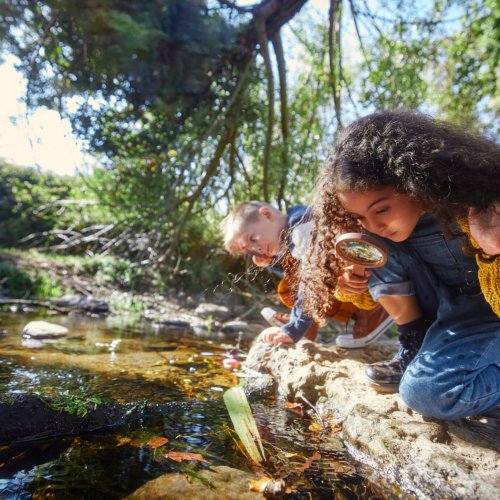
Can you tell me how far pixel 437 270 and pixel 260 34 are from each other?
12.5 feet

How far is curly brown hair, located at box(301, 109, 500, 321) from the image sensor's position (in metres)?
1.28

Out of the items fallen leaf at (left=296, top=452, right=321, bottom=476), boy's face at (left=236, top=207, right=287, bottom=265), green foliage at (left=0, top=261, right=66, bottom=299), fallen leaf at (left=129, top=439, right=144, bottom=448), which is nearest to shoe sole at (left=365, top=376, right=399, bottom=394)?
fallen leaf at (left=296, top=452, right=321, bottom=476)

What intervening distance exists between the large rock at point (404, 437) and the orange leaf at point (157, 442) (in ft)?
2.24

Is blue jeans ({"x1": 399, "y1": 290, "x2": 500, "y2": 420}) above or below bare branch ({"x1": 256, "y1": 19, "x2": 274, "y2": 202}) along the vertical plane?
below

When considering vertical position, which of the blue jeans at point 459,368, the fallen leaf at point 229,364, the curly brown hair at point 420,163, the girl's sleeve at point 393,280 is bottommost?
the fallen leaf at point 229,364

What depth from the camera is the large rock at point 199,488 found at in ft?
3.42

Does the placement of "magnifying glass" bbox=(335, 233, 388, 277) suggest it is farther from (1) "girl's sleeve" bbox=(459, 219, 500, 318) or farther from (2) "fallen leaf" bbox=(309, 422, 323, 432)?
(2) "fallen leaf" bbox=(309, 422, 323, 432)

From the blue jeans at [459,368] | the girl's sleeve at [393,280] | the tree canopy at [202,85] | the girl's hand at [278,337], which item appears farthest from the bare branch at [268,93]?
the blue jeans at [459,368]

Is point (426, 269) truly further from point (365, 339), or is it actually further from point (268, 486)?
point (268, 486)

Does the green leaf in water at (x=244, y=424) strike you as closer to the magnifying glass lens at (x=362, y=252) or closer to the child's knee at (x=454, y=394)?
the child's knee at (x=454, y=394)

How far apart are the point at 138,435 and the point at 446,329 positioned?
4.26ft

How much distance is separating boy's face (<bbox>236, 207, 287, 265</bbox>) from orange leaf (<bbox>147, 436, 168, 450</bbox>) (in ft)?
5.48

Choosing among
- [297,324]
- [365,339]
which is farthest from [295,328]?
[365,339]

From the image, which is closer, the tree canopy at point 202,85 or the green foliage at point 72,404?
the green foliage at point 72,404
